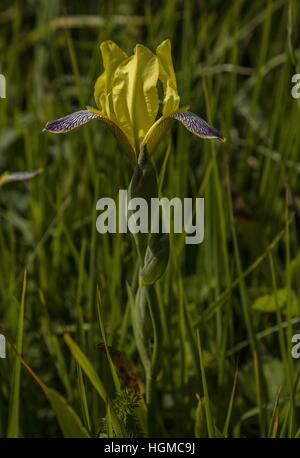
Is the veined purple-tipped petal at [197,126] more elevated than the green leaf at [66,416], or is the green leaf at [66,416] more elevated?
the veined purple-tipped petal at [197,126]

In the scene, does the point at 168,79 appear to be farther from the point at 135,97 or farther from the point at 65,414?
the point at 65,414

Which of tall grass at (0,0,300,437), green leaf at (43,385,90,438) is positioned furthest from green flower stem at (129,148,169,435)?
green leaf at (43,385,90,438)

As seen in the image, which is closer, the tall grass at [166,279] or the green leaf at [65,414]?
the green leaf at [65,414]

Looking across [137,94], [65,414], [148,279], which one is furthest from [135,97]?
[65,414]

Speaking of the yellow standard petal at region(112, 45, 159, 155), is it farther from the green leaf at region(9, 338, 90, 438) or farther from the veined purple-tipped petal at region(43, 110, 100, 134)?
the green leaf at region(9, 338, 90, 438)

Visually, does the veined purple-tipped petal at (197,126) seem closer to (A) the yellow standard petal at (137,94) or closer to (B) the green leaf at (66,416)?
(A) the yellow standard petal at (137,94)

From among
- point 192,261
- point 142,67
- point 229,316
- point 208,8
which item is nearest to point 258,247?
point 192,261

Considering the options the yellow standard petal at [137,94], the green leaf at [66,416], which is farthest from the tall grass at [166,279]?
the yellow standard petal at [137,94]
